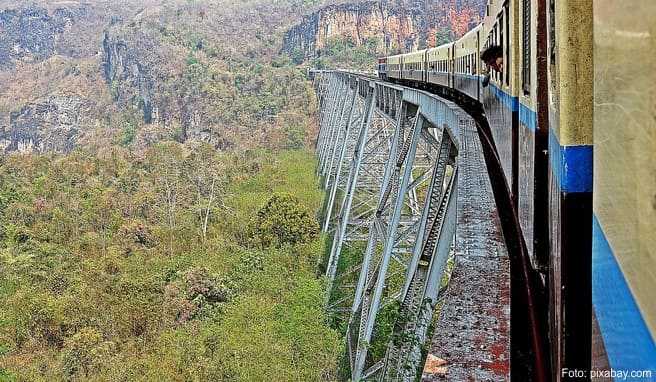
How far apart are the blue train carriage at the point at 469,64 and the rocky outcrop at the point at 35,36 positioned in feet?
288

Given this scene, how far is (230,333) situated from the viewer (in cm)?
1633

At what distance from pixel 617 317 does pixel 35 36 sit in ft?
332

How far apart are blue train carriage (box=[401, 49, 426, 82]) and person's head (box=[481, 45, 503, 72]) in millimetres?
11235

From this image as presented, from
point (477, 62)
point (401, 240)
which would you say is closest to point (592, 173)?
point (477, 62)

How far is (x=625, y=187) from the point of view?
0.99m

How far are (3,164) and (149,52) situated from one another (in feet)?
104

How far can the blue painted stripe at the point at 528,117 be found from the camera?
2695 mm

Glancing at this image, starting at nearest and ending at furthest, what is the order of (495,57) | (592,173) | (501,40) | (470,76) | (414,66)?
(592,173) → (501,40) → (495,57) → (470,76) → (414,66)

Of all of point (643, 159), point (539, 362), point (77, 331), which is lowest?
point (77, 331)

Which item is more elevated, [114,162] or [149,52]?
[149,52]

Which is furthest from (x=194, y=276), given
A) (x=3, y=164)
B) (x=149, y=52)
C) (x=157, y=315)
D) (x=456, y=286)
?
(x=149, y=52)

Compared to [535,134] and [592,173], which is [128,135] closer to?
[535,134]

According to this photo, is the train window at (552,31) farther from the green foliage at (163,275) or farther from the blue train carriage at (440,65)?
the green foliage at (163,275)

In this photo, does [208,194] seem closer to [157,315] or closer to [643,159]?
[157,315]
